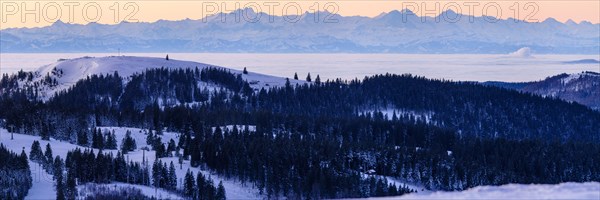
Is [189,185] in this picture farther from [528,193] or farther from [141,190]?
[528,193]

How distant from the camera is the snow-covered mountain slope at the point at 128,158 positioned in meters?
134

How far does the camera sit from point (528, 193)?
41.2m

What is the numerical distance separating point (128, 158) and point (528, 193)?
12243 cm

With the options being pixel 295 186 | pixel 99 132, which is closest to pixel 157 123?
pixel 99 132

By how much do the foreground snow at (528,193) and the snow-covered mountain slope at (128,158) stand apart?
3763 inches

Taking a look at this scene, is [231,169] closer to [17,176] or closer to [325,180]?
[325,180]

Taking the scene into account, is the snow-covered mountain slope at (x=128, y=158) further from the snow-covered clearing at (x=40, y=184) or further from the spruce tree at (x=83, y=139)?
the spruce tree at (x=83, y=139)

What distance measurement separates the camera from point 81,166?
5438 inches

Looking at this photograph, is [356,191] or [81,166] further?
[356,191]

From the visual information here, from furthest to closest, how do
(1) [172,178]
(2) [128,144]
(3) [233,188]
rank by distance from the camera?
(2) [128,144] < (3) [233,188] < (1) [172,178]

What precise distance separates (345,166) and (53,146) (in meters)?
61.0

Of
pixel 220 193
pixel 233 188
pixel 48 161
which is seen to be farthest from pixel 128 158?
pixel 220 193

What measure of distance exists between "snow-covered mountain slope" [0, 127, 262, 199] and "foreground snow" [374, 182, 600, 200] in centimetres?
9559

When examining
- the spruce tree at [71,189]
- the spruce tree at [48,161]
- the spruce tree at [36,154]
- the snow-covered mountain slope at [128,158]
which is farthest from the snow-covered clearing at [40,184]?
the spruce tree at [71,189]
